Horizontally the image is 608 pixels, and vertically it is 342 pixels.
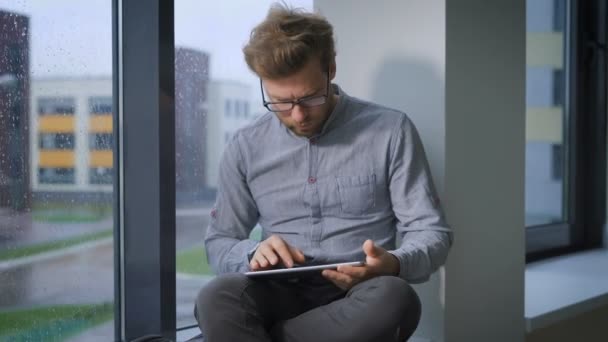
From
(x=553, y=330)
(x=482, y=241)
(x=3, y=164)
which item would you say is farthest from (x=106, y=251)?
(x=553, y=330)

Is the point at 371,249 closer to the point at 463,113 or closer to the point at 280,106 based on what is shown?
the point at 280,106

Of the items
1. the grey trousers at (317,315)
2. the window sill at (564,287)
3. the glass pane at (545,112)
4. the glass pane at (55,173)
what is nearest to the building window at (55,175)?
the glass pane at (55,173)

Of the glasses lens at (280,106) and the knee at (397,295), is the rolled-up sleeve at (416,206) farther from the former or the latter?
the glasses lens at (280,106)

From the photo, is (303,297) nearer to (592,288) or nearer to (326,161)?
(326,161)

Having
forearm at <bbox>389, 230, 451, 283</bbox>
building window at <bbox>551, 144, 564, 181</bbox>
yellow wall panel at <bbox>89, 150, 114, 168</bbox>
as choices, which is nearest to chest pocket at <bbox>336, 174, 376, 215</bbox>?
forearm at <bbox>389, 230, 451, 283</bbox>

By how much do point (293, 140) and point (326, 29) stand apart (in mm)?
242

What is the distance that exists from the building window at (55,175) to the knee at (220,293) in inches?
18.7

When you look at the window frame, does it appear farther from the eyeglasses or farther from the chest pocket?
the chest pocket

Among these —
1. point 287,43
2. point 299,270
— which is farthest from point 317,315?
point 287,43

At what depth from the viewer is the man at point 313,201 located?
126 cm

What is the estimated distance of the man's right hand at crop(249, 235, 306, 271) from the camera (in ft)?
4.13

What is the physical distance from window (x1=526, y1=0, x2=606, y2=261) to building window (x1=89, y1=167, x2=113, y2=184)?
167cm

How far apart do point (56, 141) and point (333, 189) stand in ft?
1.96

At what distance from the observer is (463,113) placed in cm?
165
